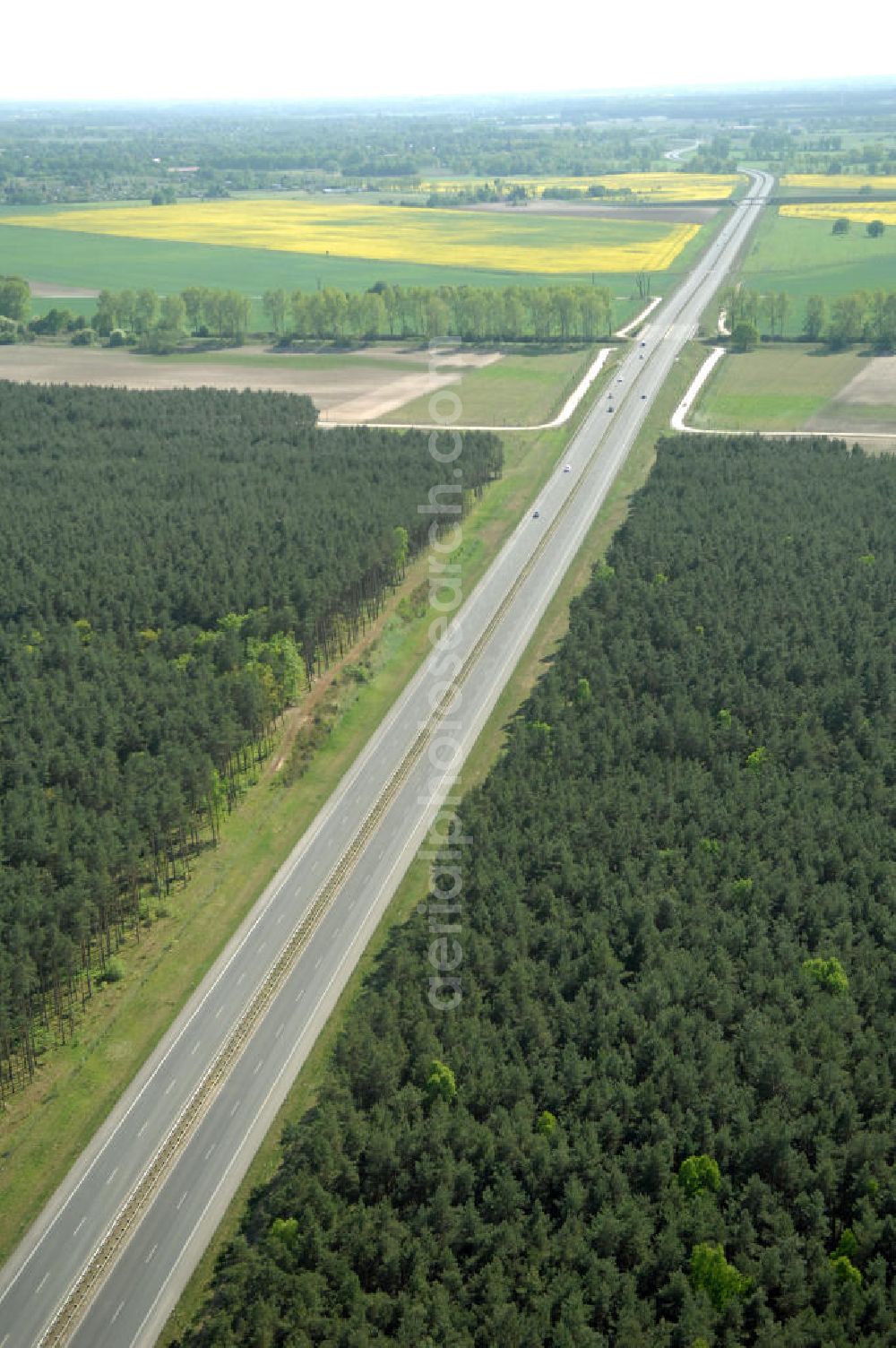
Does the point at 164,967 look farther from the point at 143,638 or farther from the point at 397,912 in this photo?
the point at 143,638

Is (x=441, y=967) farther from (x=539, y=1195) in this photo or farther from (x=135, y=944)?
(x=135, y=944)

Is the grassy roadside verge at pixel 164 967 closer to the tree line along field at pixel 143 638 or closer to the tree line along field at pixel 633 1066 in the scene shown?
the tree line along field at pixel 143 638

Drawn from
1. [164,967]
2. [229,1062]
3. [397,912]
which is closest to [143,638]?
[164,967]

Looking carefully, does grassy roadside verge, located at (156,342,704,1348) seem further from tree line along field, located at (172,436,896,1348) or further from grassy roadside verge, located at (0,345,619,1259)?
grassy roadside verge, located at (0,345,619,1259)

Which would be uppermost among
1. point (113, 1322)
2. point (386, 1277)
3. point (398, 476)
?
point (398, 476)

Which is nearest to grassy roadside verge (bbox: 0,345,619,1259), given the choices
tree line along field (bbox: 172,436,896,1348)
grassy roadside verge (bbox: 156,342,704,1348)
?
grassy roadside verge (bbox: 156,342,704,1348)

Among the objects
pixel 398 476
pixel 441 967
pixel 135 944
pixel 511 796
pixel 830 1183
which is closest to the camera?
pixel 830 1183

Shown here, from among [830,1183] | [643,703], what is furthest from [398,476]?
[830,1183]
